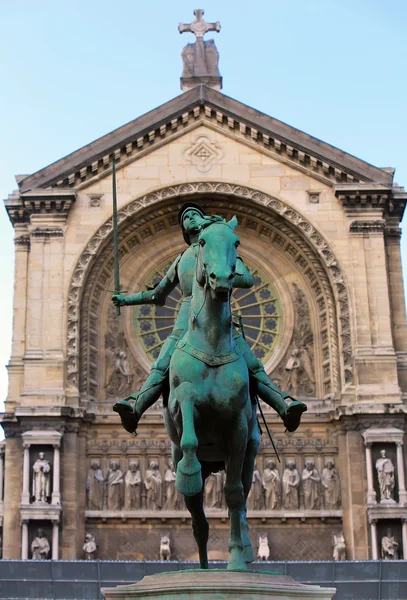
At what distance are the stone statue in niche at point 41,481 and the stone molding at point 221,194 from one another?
219 cm

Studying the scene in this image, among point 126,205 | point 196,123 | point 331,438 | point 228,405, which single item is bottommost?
point 228,405

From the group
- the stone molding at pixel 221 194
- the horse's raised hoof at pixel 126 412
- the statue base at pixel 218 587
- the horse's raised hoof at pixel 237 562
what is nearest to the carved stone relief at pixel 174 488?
the stone molding at pixel 221 194

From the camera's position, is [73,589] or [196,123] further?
[196,123]

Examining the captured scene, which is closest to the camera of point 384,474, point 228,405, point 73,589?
point 228,405

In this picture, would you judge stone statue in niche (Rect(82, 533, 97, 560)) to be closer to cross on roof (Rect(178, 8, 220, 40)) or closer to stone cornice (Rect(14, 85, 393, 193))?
stone cornice (Rect(14, 85, 393, 193))

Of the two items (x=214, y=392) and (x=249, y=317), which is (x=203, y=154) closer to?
(x=249, y=317)

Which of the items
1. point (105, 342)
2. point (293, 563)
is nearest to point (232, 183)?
point (105, 342)

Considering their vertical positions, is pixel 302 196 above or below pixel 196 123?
below

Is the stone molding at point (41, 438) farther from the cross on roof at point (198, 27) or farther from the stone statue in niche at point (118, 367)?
the cross on roof at point (198, 27)

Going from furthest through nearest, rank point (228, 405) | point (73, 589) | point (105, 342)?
point (105, 342)
point (73, 589)
point (228, 405)

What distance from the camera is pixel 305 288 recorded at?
104 ft

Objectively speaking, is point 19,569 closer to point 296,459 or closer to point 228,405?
point 296,459

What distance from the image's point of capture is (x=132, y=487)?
95.5 ft

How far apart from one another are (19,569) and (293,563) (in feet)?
17.9
